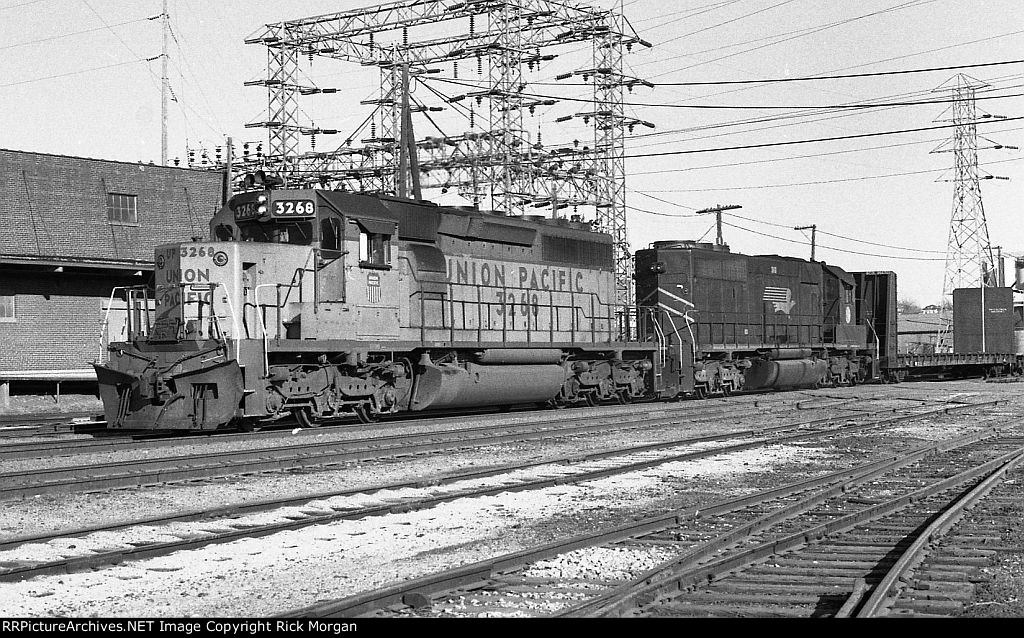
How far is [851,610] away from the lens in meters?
5.25

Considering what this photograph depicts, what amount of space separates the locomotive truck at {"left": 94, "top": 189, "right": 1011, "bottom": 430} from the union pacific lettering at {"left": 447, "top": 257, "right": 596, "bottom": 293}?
3 centimetres

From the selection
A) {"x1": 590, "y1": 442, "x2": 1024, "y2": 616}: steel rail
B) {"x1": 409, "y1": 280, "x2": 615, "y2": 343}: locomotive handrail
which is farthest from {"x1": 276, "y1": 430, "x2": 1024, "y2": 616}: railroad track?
{"x1": 409, "y1": 280, "x2": 615, "y2": 343}: locomotive handrail

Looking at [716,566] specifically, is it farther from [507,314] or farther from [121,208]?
[121,208]

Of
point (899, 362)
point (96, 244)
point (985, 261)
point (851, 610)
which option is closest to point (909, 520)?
point (851, 610)

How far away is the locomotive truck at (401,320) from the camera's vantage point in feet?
47.0

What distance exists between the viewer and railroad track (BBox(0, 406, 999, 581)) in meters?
6.79

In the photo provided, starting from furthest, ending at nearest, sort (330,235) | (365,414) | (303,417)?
(365,414) → (303,417) → (330,235)

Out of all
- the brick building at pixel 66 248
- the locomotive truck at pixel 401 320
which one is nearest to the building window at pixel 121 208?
the brick building at pixel 66 248

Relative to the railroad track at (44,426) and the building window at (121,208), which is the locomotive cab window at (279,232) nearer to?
the railroad track at (44,426)

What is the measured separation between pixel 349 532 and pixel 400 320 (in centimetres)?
912

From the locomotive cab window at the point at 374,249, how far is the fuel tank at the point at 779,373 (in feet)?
41.4

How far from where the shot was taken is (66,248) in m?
25.6

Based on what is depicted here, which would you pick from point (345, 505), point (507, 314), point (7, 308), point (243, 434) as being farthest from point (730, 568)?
point (7, 308)
